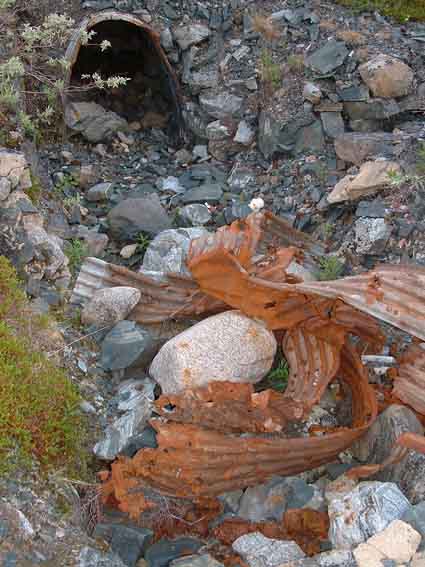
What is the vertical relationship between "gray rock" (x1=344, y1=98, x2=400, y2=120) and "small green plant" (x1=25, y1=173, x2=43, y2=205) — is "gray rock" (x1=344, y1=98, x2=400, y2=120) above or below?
above

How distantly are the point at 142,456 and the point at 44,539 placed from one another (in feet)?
1.96

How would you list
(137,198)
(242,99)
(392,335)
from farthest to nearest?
1. (242,99)
2. (137,198)
3. (392,335)

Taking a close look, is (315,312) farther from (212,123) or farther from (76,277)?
(212,123)

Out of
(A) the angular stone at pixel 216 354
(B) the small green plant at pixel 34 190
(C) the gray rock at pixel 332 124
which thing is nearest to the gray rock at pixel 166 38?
(C) the gray rock at pixel 332 124

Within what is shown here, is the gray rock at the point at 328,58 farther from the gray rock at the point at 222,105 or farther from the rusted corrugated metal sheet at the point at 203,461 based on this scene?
the rusted corrugated metal sheet at the point at 203,461

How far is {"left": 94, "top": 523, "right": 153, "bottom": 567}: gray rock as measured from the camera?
139 inches

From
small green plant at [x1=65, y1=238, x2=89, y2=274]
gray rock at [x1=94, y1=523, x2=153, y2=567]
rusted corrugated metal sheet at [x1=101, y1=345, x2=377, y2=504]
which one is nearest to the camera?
gray rock at [x1=94, y1=523, x2=153, y2=567]

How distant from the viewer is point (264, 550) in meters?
3.40

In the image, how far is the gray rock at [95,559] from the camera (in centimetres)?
328

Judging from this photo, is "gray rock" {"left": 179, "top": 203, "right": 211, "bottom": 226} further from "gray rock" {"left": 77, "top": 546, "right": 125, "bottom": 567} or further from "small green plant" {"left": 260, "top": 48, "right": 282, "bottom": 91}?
"gray rock" {"left": 77, "top": 546, "right": 125, "bottom": 567}

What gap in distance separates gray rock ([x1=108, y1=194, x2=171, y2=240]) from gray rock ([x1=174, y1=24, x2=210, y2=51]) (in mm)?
2312

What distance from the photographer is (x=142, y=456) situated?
3666mm

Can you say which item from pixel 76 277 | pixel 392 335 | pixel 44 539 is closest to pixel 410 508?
pixel 44 539

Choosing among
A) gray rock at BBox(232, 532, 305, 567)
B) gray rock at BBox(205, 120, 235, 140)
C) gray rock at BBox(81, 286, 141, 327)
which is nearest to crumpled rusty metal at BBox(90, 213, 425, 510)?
gray rock at BBox(81, 286, 141, 327)
